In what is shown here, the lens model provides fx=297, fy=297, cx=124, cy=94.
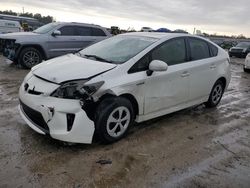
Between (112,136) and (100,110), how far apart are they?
0.48 meters

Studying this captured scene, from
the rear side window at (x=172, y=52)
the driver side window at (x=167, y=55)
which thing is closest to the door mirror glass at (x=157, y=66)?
the driver side window at (x=167, y=55)

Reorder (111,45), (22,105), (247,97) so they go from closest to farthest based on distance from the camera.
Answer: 1. (22,105)
2. (111,45)
3. (247,97)

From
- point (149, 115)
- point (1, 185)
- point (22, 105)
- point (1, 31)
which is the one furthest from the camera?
point (1, 31)

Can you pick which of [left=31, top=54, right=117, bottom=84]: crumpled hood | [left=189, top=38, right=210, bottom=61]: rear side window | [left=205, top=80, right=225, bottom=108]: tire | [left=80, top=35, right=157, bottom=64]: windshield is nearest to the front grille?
[left=31, top=54, right=117, bottom=84]: crumpled hood

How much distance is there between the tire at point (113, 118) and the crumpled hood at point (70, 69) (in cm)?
46

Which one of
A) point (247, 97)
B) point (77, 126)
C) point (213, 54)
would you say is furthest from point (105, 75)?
point (247, 97)

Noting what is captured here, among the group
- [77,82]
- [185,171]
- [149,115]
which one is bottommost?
[185,171]

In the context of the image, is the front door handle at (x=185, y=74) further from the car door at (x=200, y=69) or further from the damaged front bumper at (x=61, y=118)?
the damaged front bumper at (x=61, y=118)

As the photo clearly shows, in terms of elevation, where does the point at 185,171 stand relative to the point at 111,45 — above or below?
below

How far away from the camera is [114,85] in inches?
161

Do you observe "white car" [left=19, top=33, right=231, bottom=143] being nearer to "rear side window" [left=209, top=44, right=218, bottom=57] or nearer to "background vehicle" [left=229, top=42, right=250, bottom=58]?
"rear side window" [left=209, top=44, right=218, bottom=57]

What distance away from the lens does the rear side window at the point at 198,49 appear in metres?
5.59

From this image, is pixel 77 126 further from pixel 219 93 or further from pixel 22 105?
pixel 219 93

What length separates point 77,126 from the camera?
150 inches
